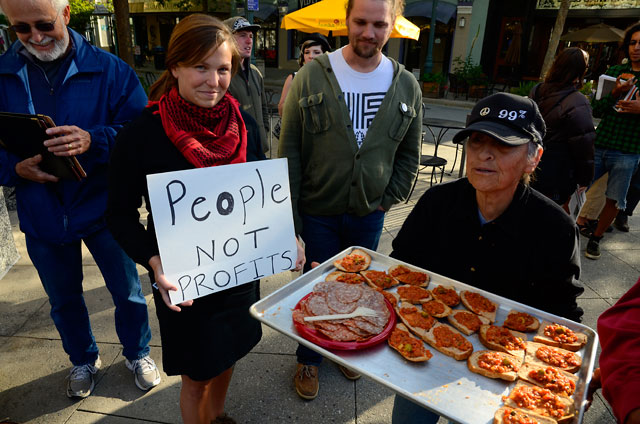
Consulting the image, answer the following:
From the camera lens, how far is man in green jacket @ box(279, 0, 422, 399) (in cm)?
251

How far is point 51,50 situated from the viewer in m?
2.21

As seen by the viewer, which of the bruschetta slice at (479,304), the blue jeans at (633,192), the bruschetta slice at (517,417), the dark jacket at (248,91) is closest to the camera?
the bruschetta slice at (517,417)

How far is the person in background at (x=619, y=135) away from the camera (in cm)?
439

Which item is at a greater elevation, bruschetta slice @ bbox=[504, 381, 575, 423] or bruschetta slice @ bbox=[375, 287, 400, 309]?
bruschetta slice @ bbox=[375, 287, 400, 309]

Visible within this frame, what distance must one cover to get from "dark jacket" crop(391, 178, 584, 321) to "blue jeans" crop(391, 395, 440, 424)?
0.68m

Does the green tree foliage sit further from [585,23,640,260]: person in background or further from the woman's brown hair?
the woman's brown hair

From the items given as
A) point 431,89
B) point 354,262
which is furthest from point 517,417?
point 431,89

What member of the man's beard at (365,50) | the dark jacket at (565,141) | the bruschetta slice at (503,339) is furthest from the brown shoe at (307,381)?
the dark jacket at (565,141)

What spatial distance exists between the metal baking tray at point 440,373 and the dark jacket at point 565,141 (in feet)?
9.48

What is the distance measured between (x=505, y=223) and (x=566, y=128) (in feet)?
9.36

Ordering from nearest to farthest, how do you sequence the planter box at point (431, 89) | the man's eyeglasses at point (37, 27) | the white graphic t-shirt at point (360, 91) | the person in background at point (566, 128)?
the man's eyeglasses at point (37, 27), the white graphic t-shirt at point (360, 91), the person in background at point (566, 128), the planter box at point (431, 89)

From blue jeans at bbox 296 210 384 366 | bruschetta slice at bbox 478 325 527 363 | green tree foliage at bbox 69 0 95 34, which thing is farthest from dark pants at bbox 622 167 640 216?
green tree foliage at bbox 69 0 95 34

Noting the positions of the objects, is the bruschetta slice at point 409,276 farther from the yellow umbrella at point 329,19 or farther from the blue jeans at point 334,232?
the yellow umbrella at point 329,19

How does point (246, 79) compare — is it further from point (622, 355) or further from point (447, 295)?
point (622, 355)
